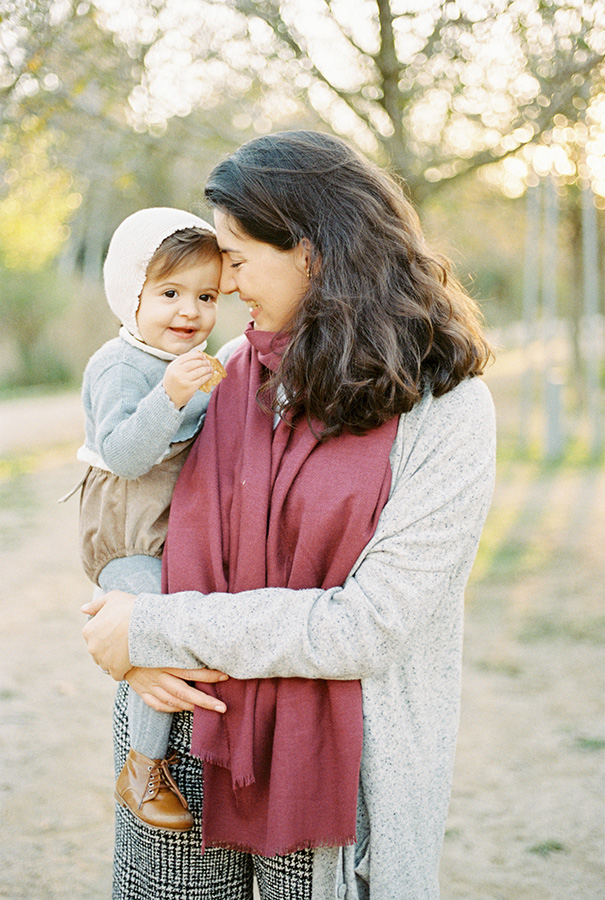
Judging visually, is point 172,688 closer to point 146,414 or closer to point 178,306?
point 146,414

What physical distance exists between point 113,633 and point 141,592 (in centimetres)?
14

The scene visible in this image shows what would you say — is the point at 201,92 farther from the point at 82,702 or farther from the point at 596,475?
the point at 596,475

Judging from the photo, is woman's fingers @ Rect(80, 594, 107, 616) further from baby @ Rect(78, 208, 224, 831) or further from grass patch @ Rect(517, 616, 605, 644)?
grass patch @ Rect(517, 616, 605, 644)

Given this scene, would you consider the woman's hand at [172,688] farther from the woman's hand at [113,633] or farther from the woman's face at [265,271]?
the woman's face at [265,271]

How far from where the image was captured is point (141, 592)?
1677 millimetres

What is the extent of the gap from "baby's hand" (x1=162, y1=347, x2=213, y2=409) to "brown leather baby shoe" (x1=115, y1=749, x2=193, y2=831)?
710mm

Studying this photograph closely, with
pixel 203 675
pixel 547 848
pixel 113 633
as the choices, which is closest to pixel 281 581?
pixel 203 675

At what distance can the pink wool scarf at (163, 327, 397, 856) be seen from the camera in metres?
1.50

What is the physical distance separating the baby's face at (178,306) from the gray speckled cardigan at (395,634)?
62cm

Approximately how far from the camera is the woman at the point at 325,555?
146 centimetres

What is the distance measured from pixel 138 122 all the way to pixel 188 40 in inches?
31.2

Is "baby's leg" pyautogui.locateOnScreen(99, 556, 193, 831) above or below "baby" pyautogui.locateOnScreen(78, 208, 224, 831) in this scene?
below

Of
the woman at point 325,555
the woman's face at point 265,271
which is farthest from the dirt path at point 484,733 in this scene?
the woman's face at point 265,271

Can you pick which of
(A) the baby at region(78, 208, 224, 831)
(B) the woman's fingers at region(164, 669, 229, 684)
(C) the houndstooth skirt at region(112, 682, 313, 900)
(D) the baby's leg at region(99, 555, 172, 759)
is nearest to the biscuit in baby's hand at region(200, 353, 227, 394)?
(A) the baby at region(78, 208, 224, 831)
